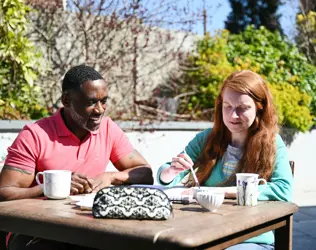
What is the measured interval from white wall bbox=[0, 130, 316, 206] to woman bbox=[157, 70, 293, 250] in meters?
2.66

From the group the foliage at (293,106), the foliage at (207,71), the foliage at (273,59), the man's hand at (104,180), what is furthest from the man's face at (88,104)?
the foliage at (273,59)

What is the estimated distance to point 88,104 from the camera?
2652 mm

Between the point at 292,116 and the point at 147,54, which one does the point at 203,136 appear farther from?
the point at 292,116

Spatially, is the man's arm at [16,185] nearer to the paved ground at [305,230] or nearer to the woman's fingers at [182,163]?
the woman's fingers at [182,163]

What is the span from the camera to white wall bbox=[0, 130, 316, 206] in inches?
232

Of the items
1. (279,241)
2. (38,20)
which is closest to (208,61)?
(38,20)

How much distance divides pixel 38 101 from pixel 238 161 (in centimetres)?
365

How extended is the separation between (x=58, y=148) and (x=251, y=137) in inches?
38.5

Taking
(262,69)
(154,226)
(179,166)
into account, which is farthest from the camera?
(262,69)

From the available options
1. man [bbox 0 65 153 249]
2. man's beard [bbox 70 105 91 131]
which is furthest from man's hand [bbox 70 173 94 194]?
man's beard [bbox 70 105 91 131]

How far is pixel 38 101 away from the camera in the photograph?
582 cm

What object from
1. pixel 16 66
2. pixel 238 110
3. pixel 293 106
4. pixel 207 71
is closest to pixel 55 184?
pixel 238 110

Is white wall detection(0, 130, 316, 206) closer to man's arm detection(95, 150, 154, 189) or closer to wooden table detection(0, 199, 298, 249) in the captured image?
man's arm detection(95, 150, 154, 189)

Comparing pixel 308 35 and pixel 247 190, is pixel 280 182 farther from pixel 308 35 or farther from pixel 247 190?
pixel 308 35
